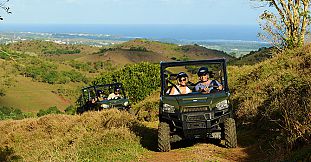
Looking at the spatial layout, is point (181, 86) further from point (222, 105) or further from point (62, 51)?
point (62, 51)

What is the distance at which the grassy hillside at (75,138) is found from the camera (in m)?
8.82

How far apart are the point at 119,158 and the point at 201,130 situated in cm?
177

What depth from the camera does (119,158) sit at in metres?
8.30

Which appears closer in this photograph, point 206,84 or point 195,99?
point 195,99

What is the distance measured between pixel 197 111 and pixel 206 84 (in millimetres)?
1183

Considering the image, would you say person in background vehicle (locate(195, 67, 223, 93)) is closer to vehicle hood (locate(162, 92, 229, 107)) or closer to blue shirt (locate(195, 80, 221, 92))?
blue shirt (locate(195, 80, 221, 92))

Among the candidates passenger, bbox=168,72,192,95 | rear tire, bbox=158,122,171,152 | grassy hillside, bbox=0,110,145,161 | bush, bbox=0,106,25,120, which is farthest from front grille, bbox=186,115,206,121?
bush, bbox=0,106,25,120

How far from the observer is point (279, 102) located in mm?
9977

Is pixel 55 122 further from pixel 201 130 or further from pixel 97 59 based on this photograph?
pixel 97 59

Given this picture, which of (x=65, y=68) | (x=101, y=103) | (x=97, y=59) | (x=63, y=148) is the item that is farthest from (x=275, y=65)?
(x=97, y=59)

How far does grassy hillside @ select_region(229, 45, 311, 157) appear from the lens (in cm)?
764

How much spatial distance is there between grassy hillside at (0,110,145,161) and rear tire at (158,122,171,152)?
1.81 feet

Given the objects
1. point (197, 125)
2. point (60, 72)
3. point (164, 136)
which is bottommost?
point (60, 72)

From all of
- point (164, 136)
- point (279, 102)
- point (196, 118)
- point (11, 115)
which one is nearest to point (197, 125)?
point (196, 118)
